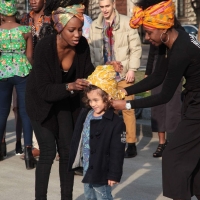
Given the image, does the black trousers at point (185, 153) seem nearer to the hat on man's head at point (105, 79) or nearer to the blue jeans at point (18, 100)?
the hat on man's head at point (105, 79)

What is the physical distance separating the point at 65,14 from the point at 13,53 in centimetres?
245

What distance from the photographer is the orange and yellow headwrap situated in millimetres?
5281

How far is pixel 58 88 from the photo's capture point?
18.5 ft

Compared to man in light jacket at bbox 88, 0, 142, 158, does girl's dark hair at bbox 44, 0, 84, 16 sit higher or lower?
higher

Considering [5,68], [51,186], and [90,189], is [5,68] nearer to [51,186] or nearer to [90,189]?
[51,186]

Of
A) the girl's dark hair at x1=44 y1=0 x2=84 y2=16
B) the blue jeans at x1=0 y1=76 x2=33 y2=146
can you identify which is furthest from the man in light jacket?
the girl's dark hair at x1=44 y1=0 x2=84 y2=16

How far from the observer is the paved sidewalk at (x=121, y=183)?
6.86 metres

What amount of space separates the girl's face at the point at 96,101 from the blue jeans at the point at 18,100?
2.76m

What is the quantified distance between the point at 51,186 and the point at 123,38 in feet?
7.35

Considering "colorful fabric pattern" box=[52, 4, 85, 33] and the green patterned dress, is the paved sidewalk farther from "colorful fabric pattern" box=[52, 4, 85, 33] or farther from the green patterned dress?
"colorful fabric pattern" box=[52, 4, 85, 33]

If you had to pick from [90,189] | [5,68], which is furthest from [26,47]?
[90,189]

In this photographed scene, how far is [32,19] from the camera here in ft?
27.6

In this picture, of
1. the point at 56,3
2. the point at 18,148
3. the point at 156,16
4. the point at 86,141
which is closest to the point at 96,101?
the point at 86,141

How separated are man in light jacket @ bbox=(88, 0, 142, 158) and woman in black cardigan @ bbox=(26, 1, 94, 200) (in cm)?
259
